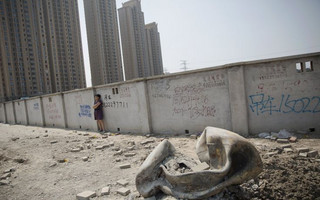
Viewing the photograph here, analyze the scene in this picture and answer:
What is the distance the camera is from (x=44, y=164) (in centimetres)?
484

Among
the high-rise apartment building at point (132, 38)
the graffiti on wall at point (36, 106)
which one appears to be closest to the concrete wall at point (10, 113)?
the graffiti on wall at point (36, 106)

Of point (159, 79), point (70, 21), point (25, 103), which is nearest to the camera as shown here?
point (159, 79)

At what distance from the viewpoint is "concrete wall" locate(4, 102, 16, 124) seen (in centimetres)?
1769

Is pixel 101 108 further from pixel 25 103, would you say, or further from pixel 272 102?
pixel 25 103

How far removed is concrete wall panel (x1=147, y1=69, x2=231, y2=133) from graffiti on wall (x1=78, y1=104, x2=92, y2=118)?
4031mm

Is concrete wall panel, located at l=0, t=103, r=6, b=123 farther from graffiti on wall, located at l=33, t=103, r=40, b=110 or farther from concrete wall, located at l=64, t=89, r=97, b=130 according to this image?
concrete wall, located at l=64, t=89, r=97, b=130

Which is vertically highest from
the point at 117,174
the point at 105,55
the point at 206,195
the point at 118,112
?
the point at 105,55

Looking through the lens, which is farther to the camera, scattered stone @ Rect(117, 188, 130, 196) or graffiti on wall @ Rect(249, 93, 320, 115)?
graffiti on wall @ Rect(249, 93, 320, 115)

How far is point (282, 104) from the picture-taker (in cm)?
530

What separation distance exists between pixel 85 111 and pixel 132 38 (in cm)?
3047

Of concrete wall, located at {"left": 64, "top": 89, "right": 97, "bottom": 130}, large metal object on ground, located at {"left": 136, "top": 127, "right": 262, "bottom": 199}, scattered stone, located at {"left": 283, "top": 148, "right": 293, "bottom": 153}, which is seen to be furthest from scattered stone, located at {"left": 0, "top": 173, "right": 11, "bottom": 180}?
scattered stone, located at {"left": 283, "top": 148, "right": 293, "bottom": 153}

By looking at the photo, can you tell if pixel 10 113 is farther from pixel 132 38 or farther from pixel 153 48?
pixel 153 48

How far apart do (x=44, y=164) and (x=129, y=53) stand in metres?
34.9

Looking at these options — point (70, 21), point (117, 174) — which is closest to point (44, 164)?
point (117, 174)
